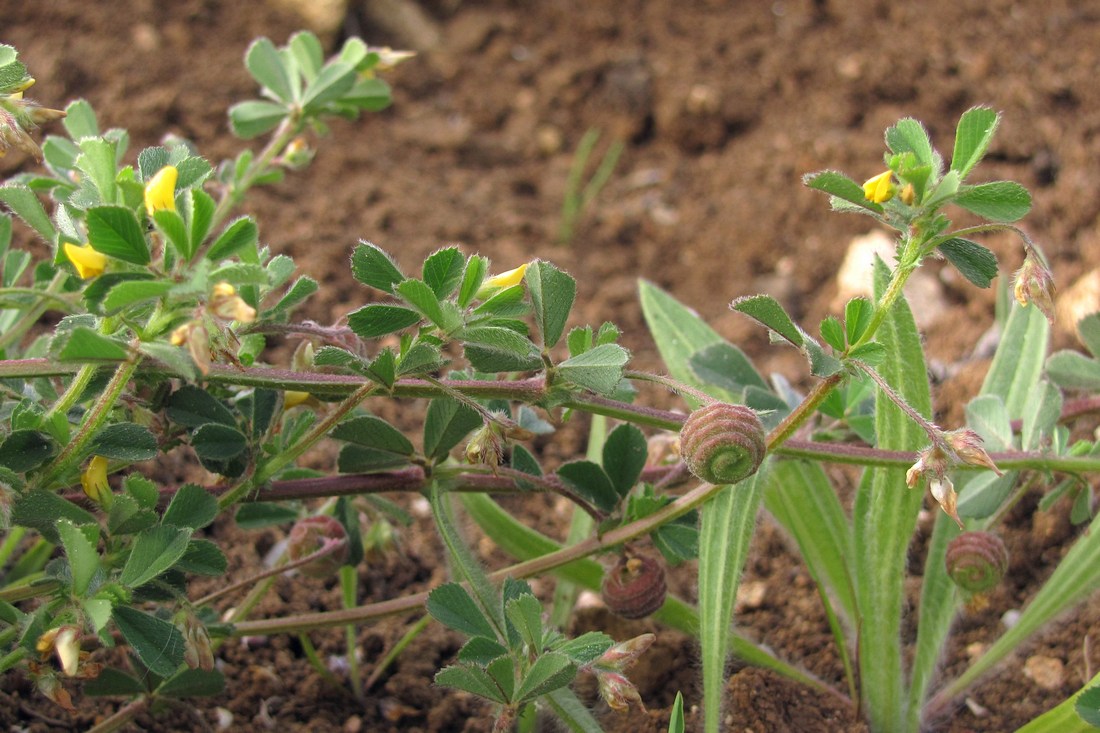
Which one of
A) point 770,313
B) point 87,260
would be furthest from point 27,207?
point 770,313

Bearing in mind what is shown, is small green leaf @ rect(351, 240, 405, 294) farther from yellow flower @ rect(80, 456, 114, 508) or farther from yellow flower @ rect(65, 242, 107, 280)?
yellow flower @ rect(80, 456, 114, 508)

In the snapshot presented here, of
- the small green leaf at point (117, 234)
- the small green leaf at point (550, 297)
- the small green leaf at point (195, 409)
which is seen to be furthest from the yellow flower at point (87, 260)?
the small green leaf at point (550, 297)

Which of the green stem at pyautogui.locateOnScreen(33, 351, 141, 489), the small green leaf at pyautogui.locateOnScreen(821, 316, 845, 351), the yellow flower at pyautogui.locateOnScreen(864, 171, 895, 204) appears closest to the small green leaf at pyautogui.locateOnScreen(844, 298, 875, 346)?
the small green leaf at pyautogui.locateOnScreen(821, 316, 845, 351)

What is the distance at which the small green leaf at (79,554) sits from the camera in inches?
45.3

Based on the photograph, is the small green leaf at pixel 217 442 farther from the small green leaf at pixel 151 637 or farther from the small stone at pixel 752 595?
the small stone at pixel 752 595

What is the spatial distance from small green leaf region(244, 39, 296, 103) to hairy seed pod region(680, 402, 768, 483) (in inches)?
44.0

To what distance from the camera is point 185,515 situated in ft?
4.48

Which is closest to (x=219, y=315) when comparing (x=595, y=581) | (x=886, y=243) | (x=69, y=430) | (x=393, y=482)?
(x=69, y=430)

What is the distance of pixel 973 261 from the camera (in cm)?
129

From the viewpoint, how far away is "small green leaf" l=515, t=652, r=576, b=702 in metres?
1.24

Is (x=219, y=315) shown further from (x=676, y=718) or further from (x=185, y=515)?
(x=676, y=718)

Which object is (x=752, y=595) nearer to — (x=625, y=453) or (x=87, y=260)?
(x=625, y=453)

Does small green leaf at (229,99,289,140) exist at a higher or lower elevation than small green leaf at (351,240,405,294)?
lower

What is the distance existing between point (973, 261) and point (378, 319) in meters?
0.67
